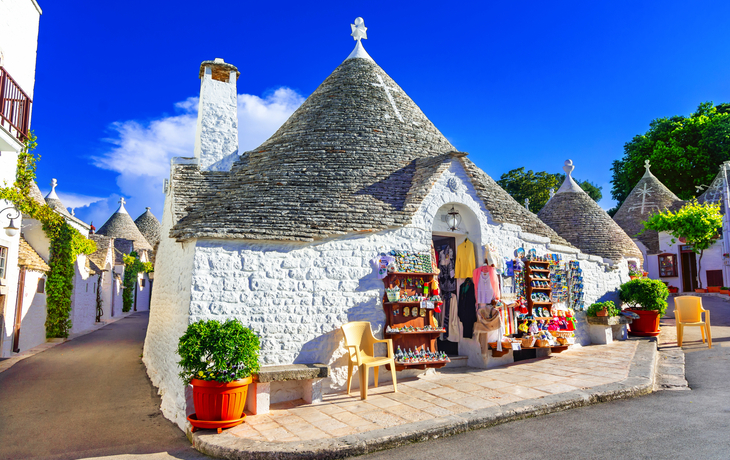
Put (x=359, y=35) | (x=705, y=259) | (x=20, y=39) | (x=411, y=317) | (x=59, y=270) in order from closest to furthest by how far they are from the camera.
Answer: (x=411, y=317) < (x=20, y=39) < (x=359, y=35) < (x=59, y=270) < (x=705, y=259)

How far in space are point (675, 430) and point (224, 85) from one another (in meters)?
9.54

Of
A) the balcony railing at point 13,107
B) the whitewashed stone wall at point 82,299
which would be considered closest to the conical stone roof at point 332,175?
the balcony railing at point 13,107

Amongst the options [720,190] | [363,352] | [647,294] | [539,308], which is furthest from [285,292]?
[720,190]

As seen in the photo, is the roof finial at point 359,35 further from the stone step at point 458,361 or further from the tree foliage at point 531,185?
the tree foliage at point 531,185

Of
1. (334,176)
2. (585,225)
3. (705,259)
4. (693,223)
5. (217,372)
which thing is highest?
(693,223)

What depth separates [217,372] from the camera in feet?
17.3

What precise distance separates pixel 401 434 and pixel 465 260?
467cm

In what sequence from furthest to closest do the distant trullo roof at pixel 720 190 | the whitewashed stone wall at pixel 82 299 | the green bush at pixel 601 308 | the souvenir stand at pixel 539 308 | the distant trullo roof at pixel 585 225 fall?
the distant trullo roof at pixel 720 190, the whitewashed stone wall at pixel 82 299, the distant trullo roof at pixel 585 225, the green bush at pixel 601 308, the souvenir stand at pixel 539 308

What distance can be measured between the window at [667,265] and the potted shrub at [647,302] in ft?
47.4

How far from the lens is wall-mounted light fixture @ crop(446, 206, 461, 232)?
8.86m

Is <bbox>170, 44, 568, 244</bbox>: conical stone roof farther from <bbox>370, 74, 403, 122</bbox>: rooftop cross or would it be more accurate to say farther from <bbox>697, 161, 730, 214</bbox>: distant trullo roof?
<bbox>697, 161, 730, 214</bbox>: distant trullo roof

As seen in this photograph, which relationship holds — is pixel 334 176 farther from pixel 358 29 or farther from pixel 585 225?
pixel 585 225

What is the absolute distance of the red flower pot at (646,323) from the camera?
11905 mm

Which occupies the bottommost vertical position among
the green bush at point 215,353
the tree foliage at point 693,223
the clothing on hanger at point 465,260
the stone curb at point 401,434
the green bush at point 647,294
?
the stone curb at point 401,434
